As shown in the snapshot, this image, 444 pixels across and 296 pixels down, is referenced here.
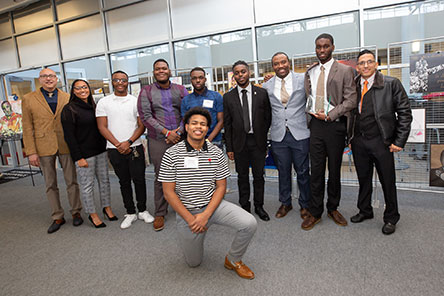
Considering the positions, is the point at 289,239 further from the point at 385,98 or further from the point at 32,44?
the point at 32,44

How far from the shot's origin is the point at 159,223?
2988 millimetres

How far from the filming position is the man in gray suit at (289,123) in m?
2.81

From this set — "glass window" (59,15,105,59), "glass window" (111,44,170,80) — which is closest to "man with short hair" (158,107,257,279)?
"glass window" (111,44,170,80)

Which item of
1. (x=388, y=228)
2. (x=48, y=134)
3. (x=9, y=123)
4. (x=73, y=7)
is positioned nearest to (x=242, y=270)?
(x=388, y=228)

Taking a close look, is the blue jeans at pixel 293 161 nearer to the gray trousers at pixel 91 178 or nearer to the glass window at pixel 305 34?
the gray trousers at pixel 91 178

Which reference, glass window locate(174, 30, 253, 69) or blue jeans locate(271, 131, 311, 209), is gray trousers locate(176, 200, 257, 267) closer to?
blue jeans locate(271, 131, 311, 209)

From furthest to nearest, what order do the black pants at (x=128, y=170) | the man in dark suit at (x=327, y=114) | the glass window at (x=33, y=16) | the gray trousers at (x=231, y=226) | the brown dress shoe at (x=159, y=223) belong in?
1. the glass window at (x=33, y=16)
2. the black pants at (x=128, y=170)
3. the brown dress shoe at (x=159, y=223)
4. the man in dark suit at (x=327, y=114)
5. the gray trousers at (x=231, y=226)

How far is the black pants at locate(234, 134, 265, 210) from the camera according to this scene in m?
2.98

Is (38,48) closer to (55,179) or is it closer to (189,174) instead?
(55,179)

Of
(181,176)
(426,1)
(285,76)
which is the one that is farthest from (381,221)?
(426,1)

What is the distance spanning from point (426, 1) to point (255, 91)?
2.92 meters

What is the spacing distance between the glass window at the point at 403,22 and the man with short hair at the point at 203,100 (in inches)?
102

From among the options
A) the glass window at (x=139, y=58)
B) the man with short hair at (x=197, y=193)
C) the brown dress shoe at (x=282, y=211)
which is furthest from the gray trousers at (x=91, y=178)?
the glass window at (x=139, y=58)

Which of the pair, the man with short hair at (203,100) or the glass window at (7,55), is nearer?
the man with short hair at (203,100)
